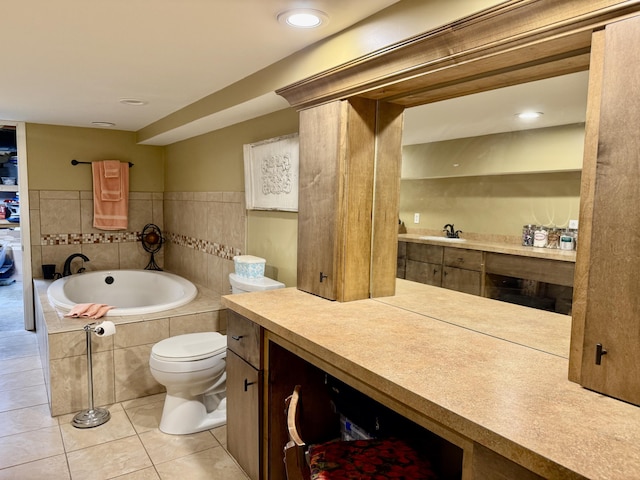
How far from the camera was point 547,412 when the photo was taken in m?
1.03

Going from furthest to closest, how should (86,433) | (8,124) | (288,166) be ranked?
(8,124) < (288,166) < (86,433)

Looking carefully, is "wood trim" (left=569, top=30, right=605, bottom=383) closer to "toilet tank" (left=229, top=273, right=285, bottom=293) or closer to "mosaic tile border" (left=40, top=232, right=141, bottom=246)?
"toilet tank" (left=229, top=273, right=285, bottom=293)

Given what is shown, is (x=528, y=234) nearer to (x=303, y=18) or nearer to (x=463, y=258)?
(x=463, y=258)

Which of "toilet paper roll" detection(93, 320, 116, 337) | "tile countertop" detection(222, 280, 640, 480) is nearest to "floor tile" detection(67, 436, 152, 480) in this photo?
"toilet paper roll" detection(93, 320, 116, 337)

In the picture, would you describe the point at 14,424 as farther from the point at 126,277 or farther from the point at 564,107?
the point at 564,107

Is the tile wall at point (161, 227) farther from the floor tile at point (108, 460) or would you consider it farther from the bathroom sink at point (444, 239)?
the bathroom sink at point (444, 239)

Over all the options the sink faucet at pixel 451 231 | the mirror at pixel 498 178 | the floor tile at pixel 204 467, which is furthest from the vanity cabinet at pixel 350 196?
the floor tile at pixel 204 467

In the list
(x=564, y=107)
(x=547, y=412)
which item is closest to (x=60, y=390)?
(x=547, y=412)

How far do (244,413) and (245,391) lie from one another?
12 centimetres

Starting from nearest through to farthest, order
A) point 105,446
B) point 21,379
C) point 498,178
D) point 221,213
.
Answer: point 498,178 < point 105,446 < point 21,379 < point 221,213

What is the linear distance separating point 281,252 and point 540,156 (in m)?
1.76

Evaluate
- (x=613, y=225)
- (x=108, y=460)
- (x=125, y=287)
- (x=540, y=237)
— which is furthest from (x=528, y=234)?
(x=125, y=287)

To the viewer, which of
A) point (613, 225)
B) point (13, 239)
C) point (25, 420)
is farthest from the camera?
point (13, 239)

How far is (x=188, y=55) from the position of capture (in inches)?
85.4
